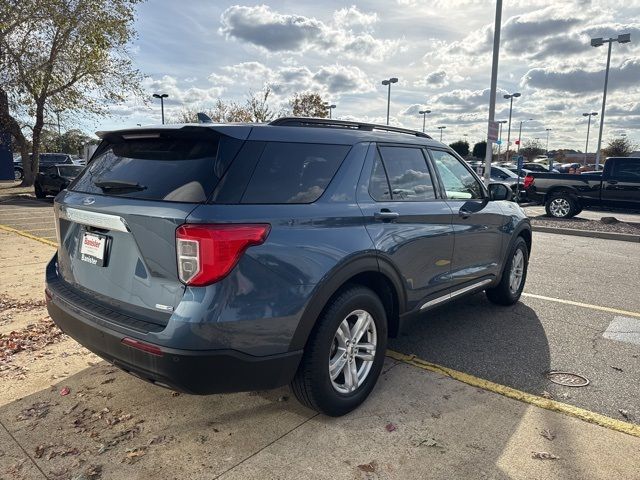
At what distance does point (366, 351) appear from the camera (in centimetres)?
322

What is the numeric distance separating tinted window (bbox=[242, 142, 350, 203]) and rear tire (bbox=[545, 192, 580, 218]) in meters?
13.8

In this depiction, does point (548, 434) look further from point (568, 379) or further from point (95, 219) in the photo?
point (95, 219)

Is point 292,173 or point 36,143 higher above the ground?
point 36,143

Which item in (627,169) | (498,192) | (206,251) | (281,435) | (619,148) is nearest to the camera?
(206,251)

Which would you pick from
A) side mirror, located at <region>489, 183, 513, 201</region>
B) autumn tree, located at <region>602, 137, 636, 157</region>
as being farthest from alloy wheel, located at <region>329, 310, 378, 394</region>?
autumn tree, located at <region>602, 137, 636, 157</region>

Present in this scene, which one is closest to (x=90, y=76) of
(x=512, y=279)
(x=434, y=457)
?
(x=512, y=279)

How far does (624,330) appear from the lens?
15.6ft

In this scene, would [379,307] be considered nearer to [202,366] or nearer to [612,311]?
[202,366]

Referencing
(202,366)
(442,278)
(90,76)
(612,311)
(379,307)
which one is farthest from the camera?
(90,76)

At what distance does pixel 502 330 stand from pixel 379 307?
6.66ft

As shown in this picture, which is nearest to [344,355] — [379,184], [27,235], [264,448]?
[264,448]

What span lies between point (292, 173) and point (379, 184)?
820 millimetres

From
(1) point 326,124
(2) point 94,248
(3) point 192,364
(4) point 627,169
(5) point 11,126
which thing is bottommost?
(3) point 192,364

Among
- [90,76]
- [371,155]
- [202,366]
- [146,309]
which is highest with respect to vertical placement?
[90,76]
